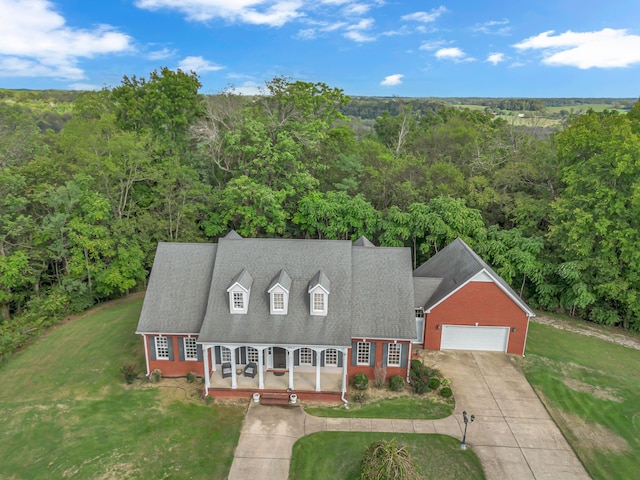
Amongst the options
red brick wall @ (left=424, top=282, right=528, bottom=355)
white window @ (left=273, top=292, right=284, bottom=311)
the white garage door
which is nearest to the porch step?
white window @ (left=273, top=292, right=284, bottom=311)

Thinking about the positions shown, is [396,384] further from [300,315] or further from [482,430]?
[300,315]

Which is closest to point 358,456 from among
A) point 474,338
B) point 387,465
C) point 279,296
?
point 387,465

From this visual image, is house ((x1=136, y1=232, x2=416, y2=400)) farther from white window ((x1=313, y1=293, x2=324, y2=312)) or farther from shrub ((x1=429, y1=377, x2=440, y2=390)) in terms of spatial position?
shrub ((x1=429, y1=377, x2=440, y2=390))

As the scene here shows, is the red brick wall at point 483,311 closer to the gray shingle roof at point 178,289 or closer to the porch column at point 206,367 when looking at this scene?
the porch column at point 206,367

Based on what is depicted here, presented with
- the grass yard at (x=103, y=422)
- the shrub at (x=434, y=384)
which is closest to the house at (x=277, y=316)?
the shrub at (x=434, y=384)

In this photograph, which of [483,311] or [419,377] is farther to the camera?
[483,311]

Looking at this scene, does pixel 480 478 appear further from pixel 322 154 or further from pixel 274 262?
pixel 322 154

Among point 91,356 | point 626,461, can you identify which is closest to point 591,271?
point 626,461
